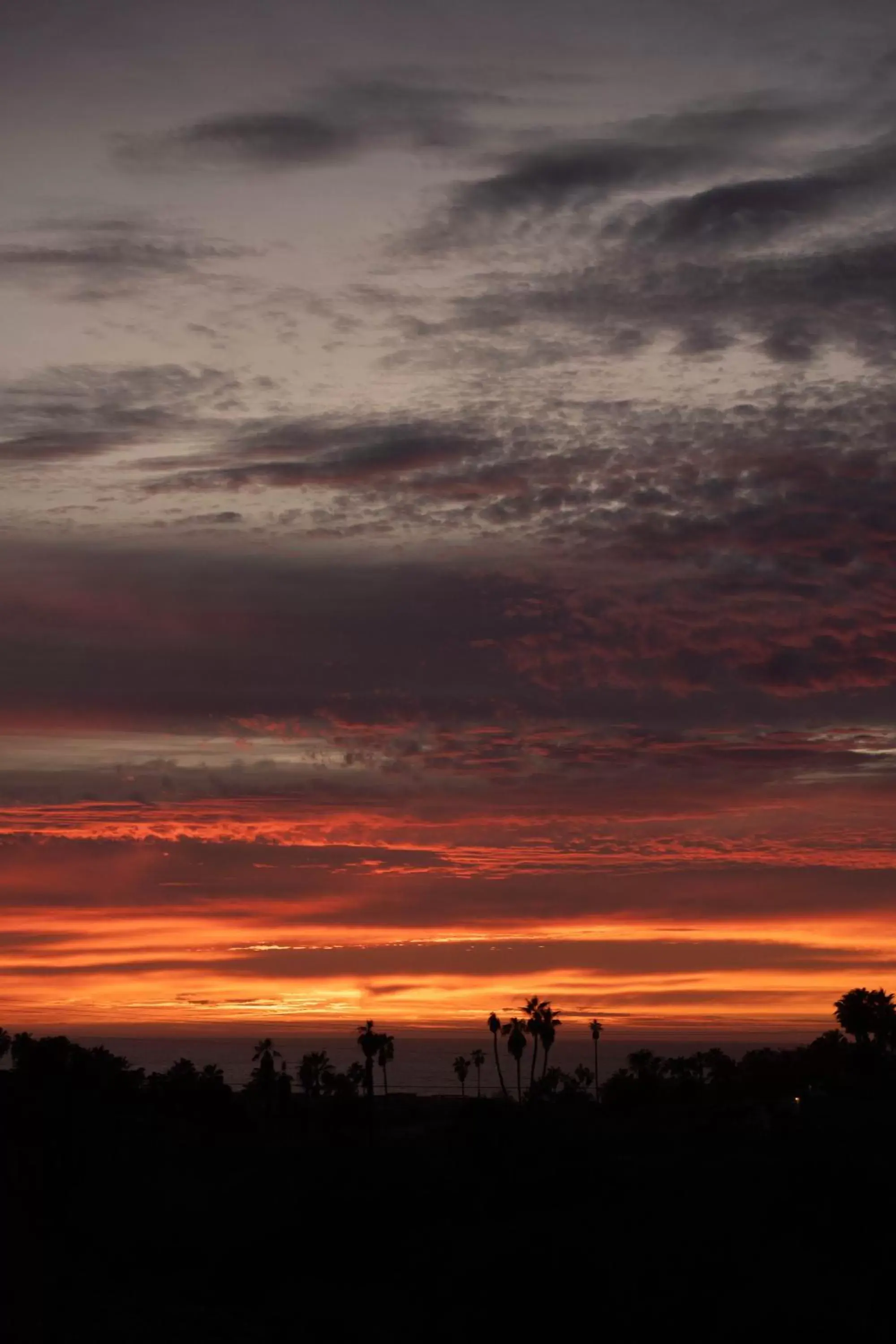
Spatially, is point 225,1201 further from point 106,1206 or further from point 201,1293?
point 201,1293

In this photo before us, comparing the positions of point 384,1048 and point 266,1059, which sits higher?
point 384,1048

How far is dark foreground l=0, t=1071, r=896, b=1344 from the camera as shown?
118 ft

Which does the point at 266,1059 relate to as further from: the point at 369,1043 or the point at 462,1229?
the point at 462,1229

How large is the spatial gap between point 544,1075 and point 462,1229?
335 ft

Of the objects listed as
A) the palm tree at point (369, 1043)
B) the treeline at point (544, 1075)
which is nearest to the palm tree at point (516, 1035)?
the treeline at point (544, 1075)

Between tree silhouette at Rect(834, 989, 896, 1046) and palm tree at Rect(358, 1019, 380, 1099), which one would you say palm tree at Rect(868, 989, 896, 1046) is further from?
palm tree at Rect(358, 1019, 380, 1099)

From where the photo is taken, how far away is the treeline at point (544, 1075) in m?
88.5

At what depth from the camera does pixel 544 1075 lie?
146 m

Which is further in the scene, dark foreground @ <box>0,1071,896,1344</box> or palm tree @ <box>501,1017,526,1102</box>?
palm tree @ <box>501,1017,526,1102</box>

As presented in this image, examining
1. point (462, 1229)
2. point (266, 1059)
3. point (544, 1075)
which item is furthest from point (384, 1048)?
point (462, 1229)

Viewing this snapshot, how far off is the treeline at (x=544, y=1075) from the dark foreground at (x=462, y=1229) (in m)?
12.0

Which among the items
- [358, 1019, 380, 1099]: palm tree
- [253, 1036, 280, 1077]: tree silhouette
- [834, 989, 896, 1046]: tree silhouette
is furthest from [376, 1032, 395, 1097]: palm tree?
[834, 989, 896, 1046]: tree silhouette

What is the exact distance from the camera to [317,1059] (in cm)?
13388

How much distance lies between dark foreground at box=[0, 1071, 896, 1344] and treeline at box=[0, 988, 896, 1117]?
39.4 feet
